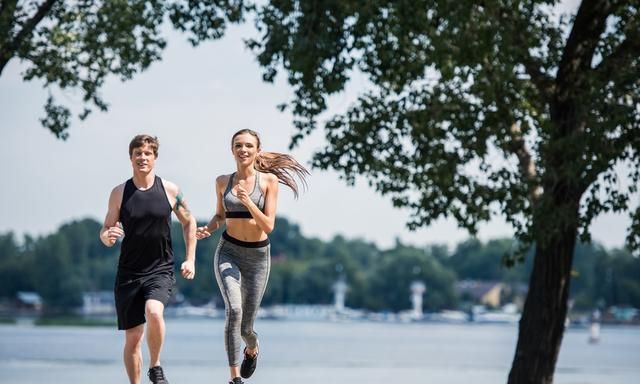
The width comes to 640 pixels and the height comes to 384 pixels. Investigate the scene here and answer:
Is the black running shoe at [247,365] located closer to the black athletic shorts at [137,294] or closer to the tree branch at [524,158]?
the black athletic shorts at [137,294]

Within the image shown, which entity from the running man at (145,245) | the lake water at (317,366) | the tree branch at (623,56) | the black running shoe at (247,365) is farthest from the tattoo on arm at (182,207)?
the lake water at (317,366)

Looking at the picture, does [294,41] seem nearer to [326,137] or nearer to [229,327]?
[326,137]

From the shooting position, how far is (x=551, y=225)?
2145cm

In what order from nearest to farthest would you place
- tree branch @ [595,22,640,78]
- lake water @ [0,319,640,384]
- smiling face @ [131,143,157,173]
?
smiling face @ [131,143,157,173] → tree branch @ [595,22,640,78] → lake water @ [0,319,640,384]

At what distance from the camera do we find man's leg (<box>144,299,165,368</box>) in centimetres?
1191

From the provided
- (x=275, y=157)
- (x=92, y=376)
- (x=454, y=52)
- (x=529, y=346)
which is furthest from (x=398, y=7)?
(x=92, y=376)

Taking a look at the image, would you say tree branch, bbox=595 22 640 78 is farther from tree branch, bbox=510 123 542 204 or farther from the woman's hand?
the woman's hand

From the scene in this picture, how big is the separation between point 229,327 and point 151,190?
62.0 inches

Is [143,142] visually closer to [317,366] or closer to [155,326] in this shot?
[155,326]

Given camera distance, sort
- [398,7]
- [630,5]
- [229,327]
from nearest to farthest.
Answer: [229,327], [398,7], [630,5]

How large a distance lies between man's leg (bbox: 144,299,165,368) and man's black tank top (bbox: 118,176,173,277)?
285mm

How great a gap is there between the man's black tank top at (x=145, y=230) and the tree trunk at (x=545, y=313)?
1157 cm

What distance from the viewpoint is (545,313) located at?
23.0 meters

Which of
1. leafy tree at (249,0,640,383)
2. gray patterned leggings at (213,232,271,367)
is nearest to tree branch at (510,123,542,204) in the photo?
leafy tree at (249,0,640,383)
